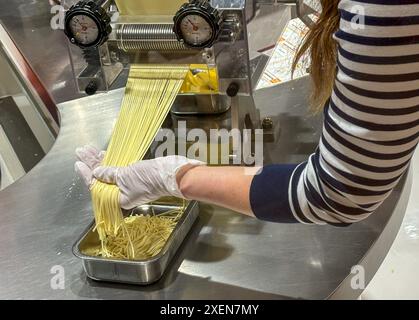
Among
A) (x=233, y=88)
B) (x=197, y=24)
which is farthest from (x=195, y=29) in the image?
(x=233, y=88)

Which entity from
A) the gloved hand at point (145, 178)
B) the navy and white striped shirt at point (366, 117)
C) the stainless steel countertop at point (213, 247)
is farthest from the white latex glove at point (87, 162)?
the navy and white striped shirt at point (366, 117)

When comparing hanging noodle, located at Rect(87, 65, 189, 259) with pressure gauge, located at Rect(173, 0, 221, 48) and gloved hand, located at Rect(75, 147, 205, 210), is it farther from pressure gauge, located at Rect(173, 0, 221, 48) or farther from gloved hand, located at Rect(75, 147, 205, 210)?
pressure gauge, located at Rect(173, 0, 221, 48)

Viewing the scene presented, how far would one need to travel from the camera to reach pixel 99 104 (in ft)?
5.28

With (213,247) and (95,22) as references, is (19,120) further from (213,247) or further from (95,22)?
(213,247)

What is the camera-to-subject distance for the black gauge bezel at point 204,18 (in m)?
1.03

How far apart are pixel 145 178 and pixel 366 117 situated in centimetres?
42

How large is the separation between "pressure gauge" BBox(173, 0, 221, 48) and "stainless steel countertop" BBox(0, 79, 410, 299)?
35cm

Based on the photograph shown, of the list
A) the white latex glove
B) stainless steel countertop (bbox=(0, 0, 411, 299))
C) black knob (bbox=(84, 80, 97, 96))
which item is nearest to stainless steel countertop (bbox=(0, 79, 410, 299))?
stainless steel countertop (bbox=(0, 0, 411, 299))

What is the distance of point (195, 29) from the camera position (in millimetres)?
1058

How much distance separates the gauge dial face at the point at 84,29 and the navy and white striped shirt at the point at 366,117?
18.2 inches

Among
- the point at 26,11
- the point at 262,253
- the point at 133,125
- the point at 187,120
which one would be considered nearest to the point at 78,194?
the point at 133,125

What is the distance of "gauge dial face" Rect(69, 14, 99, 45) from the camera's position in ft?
3.63
